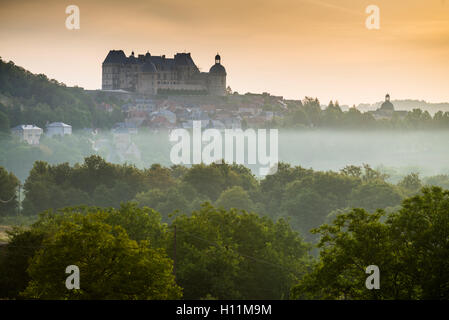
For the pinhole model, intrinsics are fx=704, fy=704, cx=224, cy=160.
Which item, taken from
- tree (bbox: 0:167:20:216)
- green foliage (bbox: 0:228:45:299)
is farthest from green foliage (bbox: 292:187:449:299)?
tree (bbox: 0:167:20:216)

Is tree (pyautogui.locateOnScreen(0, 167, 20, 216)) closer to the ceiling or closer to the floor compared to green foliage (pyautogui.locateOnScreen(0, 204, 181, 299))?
closer to the floor

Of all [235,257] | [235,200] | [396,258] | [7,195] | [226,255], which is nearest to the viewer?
[396,258]

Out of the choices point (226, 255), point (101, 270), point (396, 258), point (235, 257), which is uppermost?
point (396, 258)

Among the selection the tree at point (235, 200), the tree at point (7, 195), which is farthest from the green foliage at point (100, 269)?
the tree at point (7, 195)

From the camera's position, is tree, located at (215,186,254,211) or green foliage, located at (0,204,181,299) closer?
green foliage, located at (0,204,181,299)

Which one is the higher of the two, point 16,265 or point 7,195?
point 16,265

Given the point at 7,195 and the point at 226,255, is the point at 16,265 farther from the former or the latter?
the point at 7,195

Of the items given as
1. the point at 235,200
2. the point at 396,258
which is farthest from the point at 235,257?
the point at 235,200

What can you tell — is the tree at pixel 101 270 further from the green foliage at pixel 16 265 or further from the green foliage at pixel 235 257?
the green foliage at pixel 16 265

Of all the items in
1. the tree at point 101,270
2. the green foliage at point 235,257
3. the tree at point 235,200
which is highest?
the tree at point 101,270

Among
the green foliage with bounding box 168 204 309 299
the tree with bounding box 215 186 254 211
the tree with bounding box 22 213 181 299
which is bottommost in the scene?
the tree with bounding box 215 186 254 211

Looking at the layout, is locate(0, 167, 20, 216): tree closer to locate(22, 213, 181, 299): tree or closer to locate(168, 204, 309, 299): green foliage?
locate(168, 204, 309, 299): green foliage

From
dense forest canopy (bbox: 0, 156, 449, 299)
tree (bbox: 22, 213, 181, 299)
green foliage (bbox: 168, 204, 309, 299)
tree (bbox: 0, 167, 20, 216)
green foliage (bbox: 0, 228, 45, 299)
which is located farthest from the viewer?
tree (bbox: 0, 167, 20, 216)

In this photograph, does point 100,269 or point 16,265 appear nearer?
point 100,269
